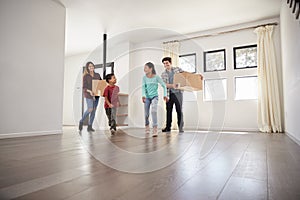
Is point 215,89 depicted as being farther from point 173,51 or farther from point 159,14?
point 159,14

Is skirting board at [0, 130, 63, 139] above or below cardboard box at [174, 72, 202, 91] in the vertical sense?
below

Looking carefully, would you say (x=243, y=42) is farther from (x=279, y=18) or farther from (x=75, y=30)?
(x=75, y=30)

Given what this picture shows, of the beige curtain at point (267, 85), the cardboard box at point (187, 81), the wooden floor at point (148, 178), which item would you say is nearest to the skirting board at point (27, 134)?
the wooden floor at point (148, 178)

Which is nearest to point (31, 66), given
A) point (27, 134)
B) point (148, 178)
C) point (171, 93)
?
point (27, 134)

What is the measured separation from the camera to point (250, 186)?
833 millimetres

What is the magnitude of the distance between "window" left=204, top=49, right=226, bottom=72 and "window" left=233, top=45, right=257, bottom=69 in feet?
0.87

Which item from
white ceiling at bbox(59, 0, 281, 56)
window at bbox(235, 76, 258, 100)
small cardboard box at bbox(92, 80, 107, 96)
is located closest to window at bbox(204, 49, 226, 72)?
window at bbox(235, 76, 258, 100)

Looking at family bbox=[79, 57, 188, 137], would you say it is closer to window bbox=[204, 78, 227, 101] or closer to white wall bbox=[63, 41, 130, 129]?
window bbox=[204, 78, 227, 101]

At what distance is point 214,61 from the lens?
4.90 meters

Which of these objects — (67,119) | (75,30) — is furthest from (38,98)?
(67,119)

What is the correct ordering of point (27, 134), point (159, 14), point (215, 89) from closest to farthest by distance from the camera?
point (27, 134) → point (159, 14) → point (215, 89)

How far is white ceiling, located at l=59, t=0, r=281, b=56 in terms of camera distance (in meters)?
3.81

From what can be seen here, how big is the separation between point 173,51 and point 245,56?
5.34 ft

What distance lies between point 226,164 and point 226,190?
47cm
